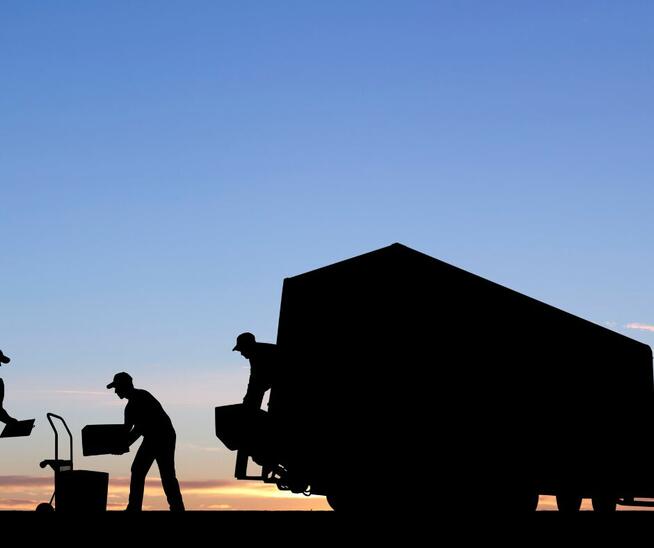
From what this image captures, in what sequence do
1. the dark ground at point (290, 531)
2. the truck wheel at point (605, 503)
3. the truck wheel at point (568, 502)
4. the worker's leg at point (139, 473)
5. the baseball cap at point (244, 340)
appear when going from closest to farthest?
the dark ground at point (290, 531), the worker's leg at point (139, 473), the baseball cap at point (244, 340), the truck wheel at point (568, 502), the truck wheel at point (605, 503)

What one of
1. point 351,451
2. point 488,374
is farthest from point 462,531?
point 488,374

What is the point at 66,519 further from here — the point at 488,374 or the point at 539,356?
the point at 539,356

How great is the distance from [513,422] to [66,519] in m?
5.98

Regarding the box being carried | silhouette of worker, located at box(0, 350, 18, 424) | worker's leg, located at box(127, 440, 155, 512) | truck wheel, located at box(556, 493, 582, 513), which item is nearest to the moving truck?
truck wheel, located at box(556, 493, 582, 513)

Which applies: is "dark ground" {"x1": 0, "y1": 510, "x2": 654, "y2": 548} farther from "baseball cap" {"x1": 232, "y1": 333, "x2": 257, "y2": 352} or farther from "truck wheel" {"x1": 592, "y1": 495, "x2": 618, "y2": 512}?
"truck wheel" {"x1": 592, "y1": 495, "x2": 618, "y2": 512}

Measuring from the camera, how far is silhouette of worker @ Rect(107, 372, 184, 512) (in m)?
12.9

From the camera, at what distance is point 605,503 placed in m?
14.8

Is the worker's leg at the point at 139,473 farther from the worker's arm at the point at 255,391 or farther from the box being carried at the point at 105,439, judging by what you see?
the worker's arm at the point at 255,391

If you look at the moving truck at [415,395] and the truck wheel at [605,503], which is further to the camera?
the truck wheel at [605,503]

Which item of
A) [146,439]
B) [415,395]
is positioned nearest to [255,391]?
[146,439]

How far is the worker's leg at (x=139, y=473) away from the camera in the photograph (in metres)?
12.9

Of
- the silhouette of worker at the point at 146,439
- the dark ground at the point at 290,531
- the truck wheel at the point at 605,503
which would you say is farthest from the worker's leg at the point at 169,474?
the truck wheel at the point at 605,503

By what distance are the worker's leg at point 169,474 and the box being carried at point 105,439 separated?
501 mm

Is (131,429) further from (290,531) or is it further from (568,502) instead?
(568,502)
